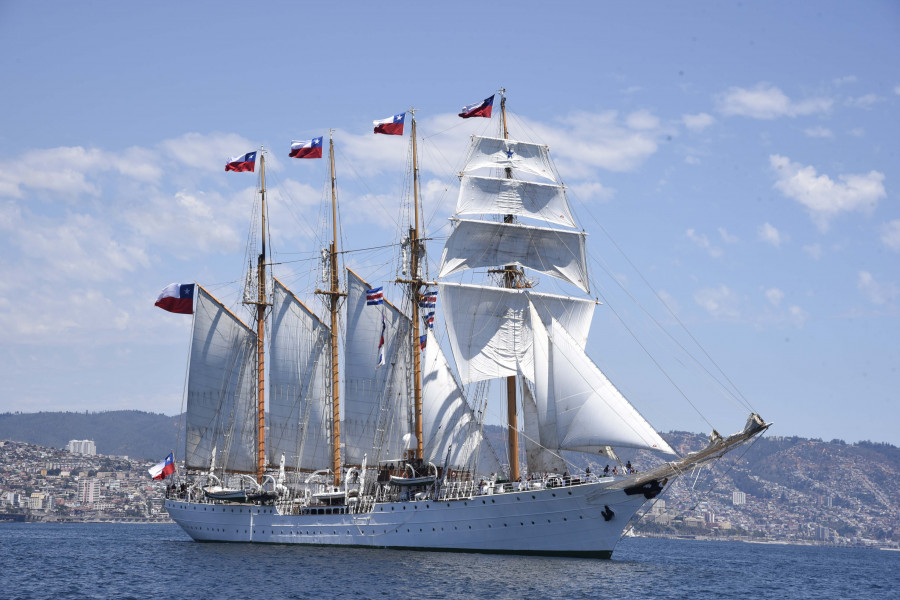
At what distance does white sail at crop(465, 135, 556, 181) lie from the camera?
2596 inches

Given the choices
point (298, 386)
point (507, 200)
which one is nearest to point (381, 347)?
point (298, 386)

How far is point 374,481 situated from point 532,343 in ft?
49.1

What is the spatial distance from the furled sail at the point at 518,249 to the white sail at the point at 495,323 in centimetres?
196

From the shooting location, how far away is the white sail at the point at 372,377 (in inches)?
2589

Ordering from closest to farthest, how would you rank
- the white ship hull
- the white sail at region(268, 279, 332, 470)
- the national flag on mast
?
the white ship hull, the national flag on mast, the white sail at region(268, 279, 332, 470)

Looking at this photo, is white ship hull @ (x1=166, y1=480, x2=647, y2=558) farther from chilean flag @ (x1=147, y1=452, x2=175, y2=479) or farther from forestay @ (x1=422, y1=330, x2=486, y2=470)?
chilean flag @ (x1=147, y1=452, x2=175, y2=479)

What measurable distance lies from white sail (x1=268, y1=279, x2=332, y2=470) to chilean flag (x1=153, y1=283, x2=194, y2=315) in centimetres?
644

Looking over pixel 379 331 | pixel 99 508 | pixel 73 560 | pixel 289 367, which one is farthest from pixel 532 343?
pixel 99 508

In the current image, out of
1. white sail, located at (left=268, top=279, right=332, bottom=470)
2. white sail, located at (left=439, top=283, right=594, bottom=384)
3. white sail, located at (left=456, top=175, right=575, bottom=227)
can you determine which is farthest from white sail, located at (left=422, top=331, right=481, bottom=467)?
white sail, located at (left=456, top=175, right=575, bottom=227)

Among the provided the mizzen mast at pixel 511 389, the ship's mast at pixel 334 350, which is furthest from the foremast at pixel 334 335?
the mizzen mast at pixel 511 389

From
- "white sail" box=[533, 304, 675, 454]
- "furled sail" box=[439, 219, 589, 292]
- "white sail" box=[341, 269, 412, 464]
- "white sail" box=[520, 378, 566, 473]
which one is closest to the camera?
"white sail" box=[533, 304, 675, 454]

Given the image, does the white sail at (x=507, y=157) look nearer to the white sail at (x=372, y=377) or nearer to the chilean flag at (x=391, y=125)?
the chilean flag at (x=391, y=125)

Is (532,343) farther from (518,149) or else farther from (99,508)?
(99,508)

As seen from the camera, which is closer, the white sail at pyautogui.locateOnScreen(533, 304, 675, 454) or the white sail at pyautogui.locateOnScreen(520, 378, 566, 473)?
the white sail at pyautogui.locateOnScreen(533, 304, 675, 454)
